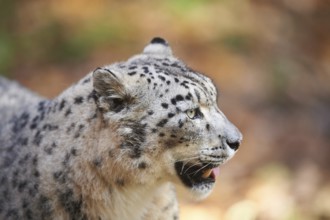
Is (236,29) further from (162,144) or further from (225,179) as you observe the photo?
(162,144)

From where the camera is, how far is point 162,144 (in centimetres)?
592

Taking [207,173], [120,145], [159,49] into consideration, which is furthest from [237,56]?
[120,145]

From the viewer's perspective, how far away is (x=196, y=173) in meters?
6.18

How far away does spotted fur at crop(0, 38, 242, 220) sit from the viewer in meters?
5.91

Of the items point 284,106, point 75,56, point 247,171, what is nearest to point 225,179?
point 247,171

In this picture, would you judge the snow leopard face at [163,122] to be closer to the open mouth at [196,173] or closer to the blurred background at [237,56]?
the open mouth at [196,173]

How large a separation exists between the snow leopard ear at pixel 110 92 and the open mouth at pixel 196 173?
2.11 feet

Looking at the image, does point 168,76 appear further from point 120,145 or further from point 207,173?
point 207,173

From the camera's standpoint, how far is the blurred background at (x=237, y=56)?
11.5m

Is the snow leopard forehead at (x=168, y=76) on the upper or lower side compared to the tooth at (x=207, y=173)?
upper

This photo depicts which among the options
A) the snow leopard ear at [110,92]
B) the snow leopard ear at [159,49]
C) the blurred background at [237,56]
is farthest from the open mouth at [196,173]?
the blurred background at [237,56]

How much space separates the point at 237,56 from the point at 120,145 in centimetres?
853

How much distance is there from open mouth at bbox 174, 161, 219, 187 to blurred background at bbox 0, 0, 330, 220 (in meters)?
4.14

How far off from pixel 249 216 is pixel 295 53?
716 centimetres
